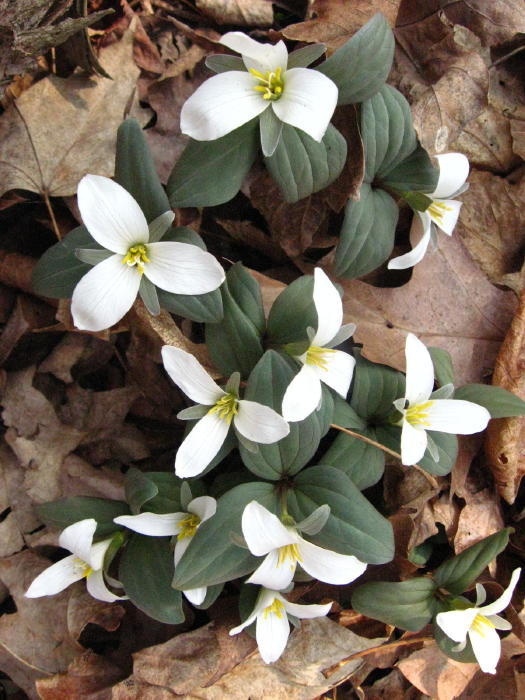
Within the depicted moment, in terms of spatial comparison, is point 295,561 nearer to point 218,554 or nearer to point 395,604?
point 218,554

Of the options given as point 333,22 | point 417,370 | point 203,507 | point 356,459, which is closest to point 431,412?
point 417,370

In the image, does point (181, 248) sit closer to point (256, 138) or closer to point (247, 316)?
point (247, 316)

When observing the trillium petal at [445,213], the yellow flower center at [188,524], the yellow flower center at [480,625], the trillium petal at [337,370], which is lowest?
the yellow flower center at [480,625]

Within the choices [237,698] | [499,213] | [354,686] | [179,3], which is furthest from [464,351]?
[179,3]

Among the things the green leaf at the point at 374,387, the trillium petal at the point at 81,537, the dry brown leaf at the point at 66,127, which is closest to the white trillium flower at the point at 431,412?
the green leaf at the point at 374,387

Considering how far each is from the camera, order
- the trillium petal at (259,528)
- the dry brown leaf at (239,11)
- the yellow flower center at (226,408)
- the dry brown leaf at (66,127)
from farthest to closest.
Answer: the dry brown leaf at (239,11) → the dry brown leaf at (66,127) → the yellow flower center at (226,408) → the trillium petal at (259,528)

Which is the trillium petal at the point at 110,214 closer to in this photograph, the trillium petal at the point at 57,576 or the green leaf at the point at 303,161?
the green leaf at the point at 303,161
